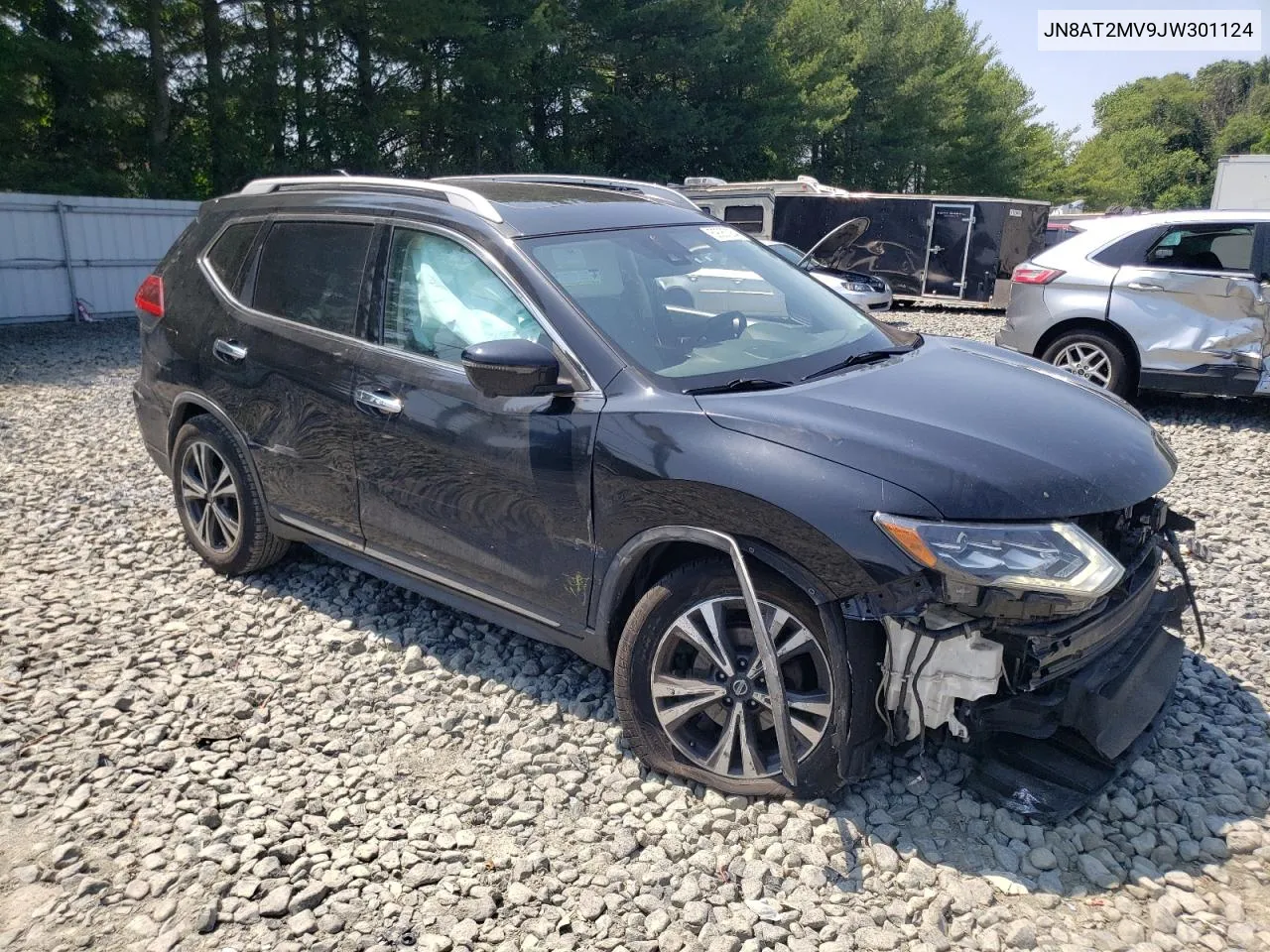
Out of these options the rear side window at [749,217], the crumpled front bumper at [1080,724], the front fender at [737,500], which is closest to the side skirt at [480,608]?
the front fender at [737,500]

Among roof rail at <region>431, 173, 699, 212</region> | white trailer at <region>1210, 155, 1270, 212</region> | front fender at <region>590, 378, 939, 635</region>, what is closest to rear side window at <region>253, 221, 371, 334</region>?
roof rail at <region>431, 173, 699, 212</region>

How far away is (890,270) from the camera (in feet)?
65.3

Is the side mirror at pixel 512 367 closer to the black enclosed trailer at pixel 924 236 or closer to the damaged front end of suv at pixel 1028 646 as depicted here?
the damaged front end of suv at pixel 1028 646

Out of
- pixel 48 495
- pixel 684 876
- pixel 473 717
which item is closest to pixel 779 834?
pixel 684 876

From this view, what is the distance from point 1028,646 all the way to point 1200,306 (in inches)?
263

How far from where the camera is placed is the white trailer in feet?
82.1

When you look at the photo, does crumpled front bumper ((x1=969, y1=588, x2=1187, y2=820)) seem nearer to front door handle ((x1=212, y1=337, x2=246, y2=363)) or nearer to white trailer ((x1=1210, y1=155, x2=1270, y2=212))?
front door handle ((x1=212, y1=337, x2=246, y2=363))

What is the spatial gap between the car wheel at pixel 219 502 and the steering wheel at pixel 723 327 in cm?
228

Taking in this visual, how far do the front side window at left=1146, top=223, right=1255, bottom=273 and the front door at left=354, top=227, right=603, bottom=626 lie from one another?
6.99 metres

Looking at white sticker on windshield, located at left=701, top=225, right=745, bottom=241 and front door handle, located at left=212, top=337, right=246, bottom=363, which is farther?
front door handle, located at left=212, top=337, right=246, bottom=363

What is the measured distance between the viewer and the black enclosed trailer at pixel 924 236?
18.9m

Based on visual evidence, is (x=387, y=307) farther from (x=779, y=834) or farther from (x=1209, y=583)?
(x=1209, y=583)

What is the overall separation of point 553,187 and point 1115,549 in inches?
110

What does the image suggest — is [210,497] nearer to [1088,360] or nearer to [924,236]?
[1088,360]
